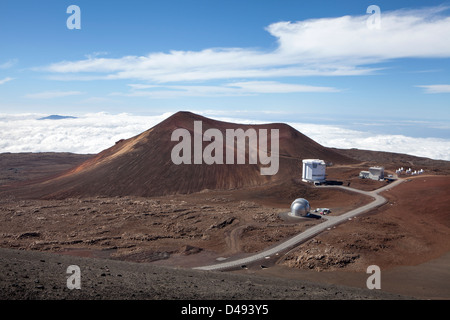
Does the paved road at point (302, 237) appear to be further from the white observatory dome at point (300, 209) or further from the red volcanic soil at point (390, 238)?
the white observatory dome at point (300, 209)

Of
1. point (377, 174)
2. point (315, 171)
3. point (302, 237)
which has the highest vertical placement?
point (315, 171)

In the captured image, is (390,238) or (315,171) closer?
(390,238)

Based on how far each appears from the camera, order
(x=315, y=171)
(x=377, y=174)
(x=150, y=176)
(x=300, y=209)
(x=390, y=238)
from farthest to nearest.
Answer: (x=150, y=176), (x=377, y=174), (x=315, y=171), (x=300, y=209), (x=390, y=238)

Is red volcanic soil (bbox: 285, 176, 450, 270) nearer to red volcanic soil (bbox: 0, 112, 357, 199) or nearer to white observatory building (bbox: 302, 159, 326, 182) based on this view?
white observatory building (bbox: 302, 159, 326, 182)

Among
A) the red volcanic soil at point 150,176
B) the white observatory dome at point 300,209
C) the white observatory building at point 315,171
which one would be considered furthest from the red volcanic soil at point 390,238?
the red volcanic soil at point 150,176

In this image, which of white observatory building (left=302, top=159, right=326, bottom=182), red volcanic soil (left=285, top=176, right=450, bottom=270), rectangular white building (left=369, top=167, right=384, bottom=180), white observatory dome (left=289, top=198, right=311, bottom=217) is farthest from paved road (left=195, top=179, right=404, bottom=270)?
white observatory building (left=302, top=159, right=326, bottom=182)

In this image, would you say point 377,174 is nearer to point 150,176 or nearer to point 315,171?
point 315,171

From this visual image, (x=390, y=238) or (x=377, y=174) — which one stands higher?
(x=377, y=174)

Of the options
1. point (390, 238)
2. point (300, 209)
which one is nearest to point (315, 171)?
point (300, 209)

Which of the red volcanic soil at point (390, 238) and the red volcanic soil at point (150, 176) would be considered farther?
the red volcanic soil at point (150, 176)

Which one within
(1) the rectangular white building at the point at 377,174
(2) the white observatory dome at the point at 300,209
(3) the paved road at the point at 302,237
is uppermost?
(1) the rectangular white building at the point at 377,174

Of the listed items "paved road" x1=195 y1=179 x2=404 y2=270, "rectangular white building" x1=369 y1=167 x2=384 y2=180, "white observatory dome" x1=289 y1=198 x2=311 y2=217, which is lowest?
"paved road" x1=195 y1=179 x2=404 y2=270

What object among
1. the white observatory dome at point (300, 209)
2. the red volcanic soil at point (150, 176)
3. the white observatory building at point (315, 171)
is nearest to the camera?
the white observatory dome at point (300, 209)
